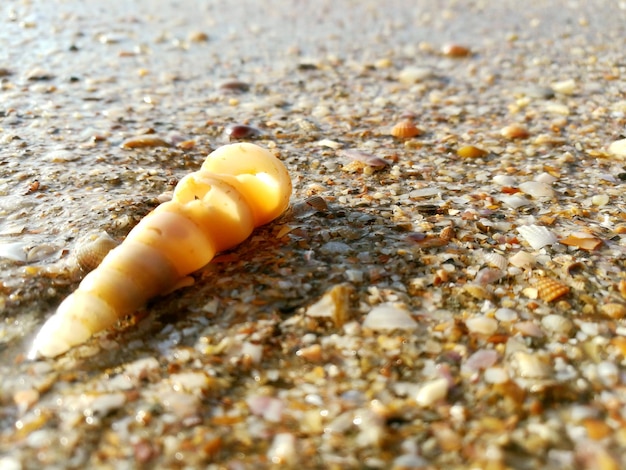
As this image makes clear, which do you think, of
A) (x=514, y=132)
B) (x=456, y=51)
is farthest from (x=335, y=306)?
(x=456, y=51)

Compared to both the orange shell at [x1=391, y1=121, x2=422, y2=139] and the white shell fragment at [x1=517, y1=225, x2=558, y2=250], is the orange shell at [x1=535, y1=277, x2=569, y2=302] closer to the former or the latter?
the white shell fragment at [x1=517, y1=225, x2=558, y2=250]

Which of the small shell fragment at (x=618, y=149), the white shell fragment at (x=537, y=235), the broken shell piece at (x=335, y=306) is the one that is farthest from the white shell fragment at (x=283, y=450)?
the small shell fragment at (x=618, y=149)

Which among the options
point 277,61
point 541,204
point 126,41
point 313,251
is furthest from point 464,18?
point 313,251

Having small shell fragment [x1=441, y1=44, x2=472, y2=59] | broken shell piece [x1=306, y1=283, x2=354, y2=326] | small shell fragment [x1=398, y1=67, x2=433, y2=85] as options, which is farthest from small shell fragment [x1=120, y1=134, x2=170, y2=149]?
small shell fragment [x1=441, y1=44, x2=472, y2=59]

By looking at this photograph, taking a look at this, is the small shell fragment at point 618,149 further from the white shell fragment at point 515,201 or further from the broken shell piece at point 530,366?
the broken shell piece at point 530,366

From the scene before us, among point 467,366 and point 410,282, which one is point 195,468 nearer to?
point 467,366

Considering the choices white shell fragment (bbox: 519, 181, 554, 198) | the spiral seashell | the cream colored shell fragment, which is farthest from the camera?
white shell fragment (bbox: 519, 181, 554, 198)
